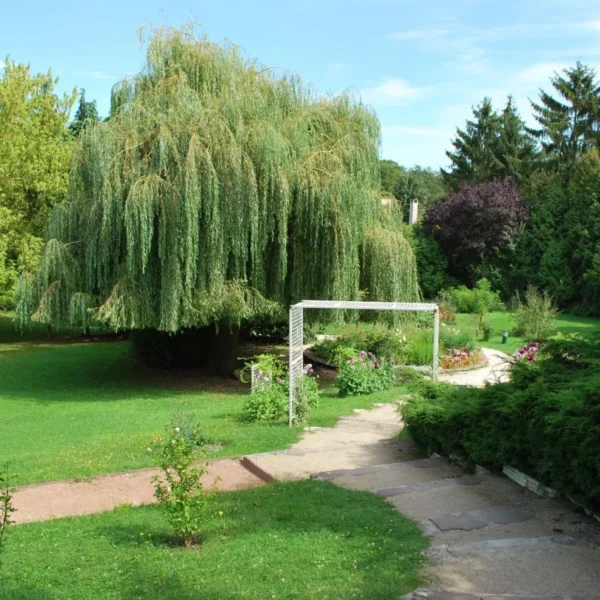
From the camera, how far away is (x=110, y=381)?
16.7 meters

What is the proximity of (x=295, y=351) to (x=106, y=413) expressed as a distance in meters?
4.43

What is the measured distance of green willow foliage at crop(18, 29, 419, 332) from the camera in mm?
13055

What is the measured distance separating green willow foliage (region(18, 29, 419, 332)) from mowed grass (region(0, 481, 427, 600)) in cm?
768

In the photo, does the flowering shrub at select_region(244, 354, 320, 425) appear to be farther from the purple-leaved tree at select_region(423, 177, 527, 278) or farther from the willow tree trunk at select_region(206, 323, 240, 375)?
the purple-leaved tree at select_region(423, 177, 527, 278)

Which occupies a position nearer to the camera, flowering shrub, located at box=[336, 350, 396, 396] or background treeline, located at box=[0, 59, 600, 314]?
flowering shrub, located at box=[336, 350, 396, 396]

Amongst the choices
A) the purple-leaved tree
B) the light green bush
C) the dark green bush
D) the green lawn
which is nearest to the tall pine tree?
Result: the purple-leaved tree

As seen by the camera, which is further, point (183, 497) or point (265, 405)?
point (265, 405)

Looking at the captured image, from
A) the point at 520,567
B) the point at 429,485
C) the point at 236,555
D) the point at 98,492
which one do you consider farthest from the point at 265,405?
the point at 520,567

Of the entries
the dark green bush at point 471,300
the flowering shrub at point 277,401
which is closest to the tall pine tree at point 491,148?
the dark green bush at point 471,300

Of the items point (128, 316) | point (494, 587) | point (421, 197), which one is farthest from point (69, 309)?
point (421, 197)

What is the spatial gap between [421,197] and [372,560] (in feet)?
164

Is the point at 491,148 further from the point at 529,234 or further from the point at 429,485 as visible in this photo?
the point at 429,485

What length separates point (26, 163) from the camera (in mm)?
22609

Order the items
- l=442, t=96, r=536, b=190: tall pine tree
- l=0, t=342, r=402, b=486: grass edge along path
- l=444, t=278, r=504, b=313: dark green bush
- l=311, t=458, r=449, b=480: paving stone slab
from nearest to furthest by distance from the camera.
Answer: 1. l=311, t=458, r=449, b=480: paving stone slab
2. l=0, t=342, r=402, b=486: grass edge along path
3. l=444, t=278, r=504, b=313: dark green bush
4. l=442, t=96, r=536, b=190: tall pine tree
